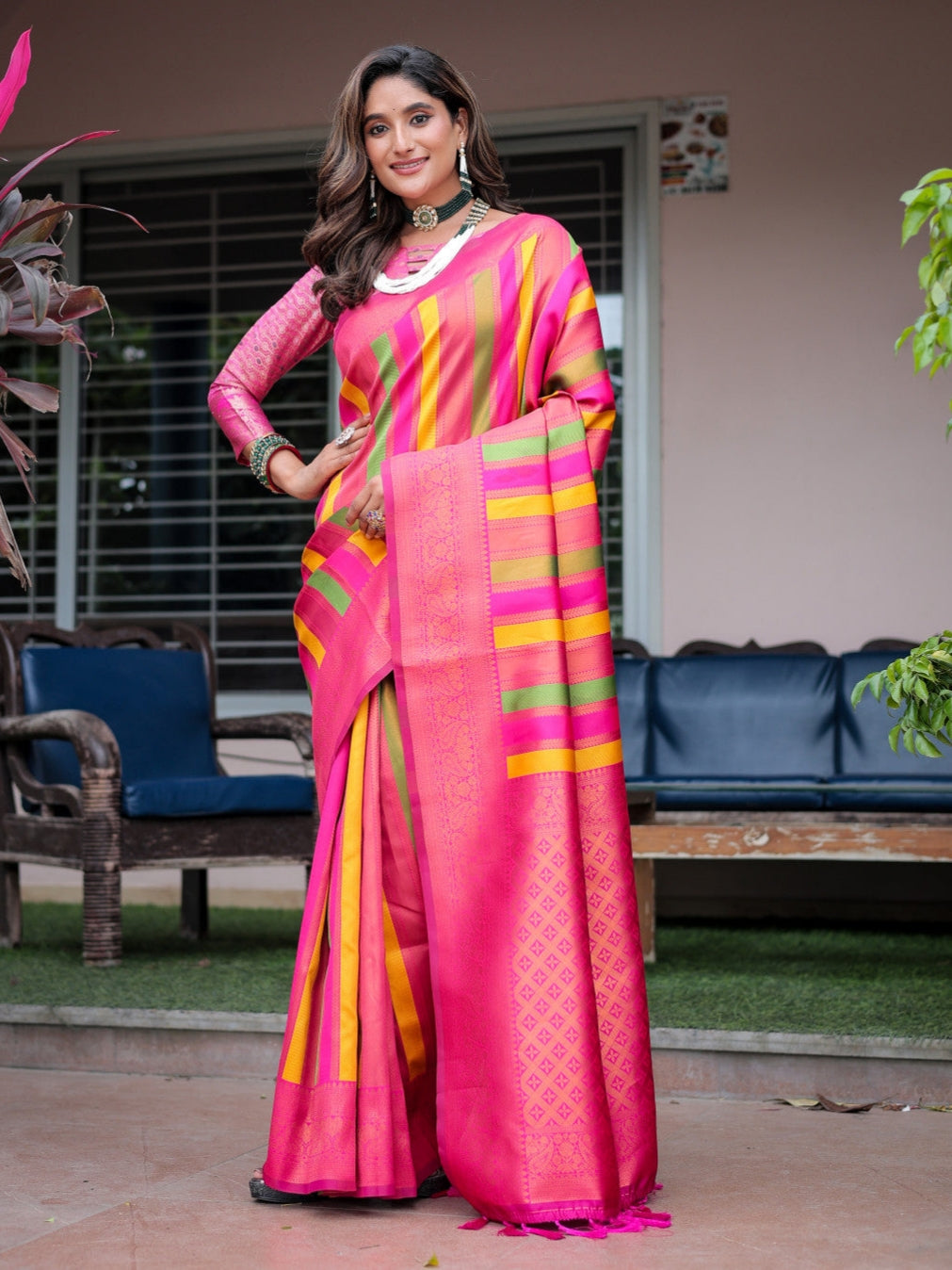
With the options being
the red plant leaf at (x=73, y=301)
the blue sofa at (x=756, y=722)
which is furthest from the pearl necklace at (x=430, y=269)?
the blue sofa at (x=756, y=722)

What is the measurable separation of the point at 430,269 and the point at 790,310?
336cm

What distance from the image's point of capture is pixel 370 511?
77.5 inches

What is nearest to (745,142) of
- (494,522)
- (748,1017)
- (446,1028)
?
(748,1017)

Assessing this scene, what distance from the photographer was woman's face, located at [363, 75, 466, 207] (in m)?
2.00

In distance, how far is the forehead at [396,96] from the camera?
78.8 inches

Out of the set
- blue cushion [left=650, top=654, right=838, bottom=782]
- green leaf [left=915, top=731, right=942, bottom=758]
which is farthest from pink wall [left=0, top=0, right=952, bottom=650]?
green leaf [left=915, top=731, right=942, bottom=758]

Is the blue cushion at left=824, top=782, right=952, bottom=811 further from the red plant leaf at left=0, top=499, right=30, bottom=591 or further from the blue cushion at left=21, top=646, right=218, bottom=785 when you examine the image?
the red plant leaf at left=0, top=499, right=30, bottom=591

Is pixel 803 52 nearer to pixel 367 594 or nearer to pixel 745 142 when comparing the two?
pixel 745 142

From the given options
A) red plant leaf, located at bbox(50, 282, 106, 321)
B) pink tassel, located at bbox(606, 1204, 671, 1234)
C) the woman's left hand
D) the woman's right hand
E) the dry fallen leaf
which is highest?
red plant leaf, located at bbox(50, 282, 106, 321)

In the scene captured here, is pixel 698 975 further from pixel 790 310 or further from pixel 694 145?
pixel 694 145

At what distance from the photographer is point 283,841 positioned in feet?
12.4

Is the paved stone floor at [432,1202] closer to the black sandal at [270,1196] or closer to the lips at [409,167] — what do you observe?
the black sandal at [270,1196]

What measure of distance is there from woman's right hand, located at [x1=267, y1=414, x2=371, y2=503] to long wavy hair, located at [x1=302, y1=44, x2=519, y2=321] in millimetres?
186

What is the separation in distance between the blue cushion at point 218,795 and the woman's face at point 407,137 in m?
1.99
